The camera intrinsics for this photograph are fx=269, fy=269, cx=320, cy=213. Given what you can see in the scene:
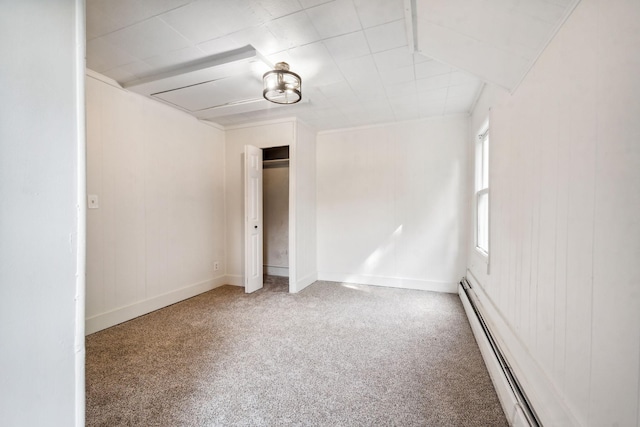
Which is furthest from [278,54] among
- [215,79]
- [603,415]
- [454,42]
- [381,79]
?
[603,415]

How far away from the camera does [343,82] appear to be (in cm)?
261

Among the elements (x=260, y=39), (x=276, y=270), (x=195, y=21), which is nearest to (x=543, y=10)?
(x=260, y=39)

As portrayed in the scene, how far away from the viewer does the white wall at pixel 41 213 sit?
561mm

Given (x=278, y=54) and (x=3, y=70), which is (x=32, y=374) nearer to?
(x=3, y=70)

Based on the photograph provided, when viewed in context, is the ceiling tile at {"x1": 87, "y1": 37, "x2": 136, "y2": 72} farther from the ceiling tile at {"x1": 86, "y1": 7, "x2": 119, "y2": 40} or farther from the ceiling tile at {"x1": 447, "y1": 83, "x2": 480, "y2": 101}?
the ceiling tile at {"x1": 447, "y1": 83, "x2": 480, "y2": 101}

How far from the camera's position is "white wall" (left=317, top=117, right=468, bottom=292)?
355cm

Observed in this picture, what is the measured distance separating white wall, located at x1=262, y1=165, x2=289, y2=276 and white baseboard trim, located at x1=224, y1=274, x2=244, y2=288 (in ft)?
2.61

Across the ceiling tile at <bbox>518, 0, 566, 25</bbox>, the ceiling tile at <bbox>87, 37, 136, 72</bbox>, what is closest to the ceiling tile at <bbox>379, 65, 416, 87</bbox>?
the ceiling tile at <bbox>518, 0, 566, 25</bbox>

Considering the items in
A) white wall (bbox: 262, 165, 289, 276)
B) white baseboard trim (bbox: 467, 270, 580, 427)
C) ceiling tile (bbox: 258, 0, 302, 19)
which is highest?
ceiling tile (bbox: 258, 0, 302, 19)

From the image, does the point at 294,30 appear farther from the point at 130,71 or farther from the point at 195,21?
the point at 130,71

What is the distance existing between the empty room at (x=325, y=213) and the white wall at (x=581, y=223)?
1 centimetres

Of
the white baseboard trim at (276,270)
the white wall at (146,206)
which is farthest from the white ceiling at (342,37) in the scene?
the white baseboard trim at (276,270)

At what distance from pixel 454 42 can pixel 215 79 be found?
1.96m

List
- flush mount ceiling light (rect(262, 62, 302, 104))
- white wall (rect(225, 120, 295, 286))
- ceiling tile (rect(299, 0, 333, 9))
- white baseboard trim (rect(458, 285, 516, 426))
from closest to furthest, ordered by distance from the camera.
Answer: white baseboard trim (rect(458, 285, 516, 426)), ceiling tile (rect(299, 0, 333, 9)), flush mount ceiling light (rect(262, 62, 302, 104)), white wall (rect(225, 120, 295, 286))
